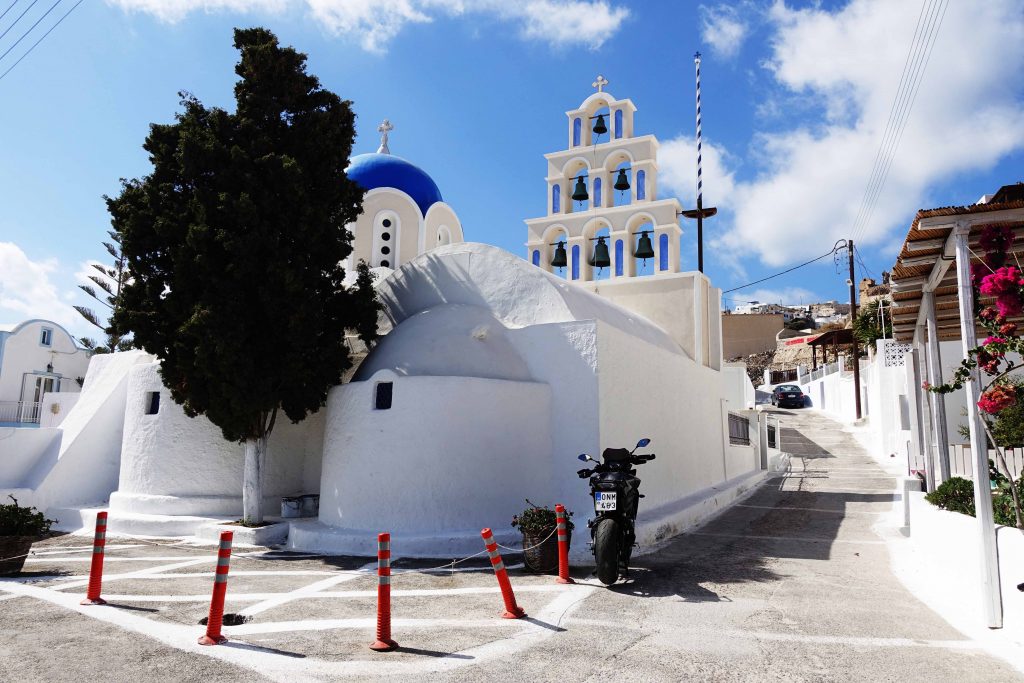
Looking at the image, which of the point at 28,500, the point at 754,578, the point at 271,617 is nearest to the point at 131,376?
the point at 28,500

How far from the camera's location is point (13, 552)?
24.7 ft

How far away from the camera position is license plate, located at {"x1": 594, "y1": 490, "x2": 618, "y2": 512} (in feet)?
23.0

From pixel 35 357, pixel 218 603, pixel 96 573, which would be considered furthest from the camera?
pixel 35 357

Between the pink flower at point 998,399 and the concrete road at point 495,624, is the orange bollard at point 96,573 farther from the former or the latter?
the pink flower at point 998,399

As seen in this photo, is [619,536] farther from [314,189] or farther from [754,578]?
[314,189]

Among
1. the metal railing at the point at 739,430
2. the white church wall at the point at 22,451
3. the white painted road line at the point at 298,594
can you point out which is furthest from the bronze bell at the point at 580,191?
the white church wall at the point at 22,451

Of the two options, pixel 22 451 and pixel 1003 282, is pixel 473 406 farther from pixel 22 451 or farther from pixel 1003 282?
pixel 22 451

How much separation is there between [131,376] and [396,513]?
244 inches

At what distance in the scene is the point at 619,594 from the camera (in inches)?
259

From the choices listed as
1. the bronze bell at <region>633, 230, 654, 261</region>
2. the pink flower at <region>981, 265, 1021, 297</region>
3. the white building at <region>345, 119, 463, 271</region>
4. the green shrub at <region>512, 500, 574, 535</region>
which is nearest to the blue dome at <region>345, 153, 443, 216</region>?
the white building at <region>345, 119, 463, 271</region>

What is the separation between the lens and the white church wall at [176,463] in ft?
36.6

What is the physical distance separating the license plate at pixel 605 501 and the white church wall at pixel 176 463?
6702 mm

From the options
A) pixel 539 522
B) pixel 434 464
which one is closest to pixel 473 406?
pixel 434 464

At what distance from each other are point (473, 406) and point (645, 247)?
282 inches
